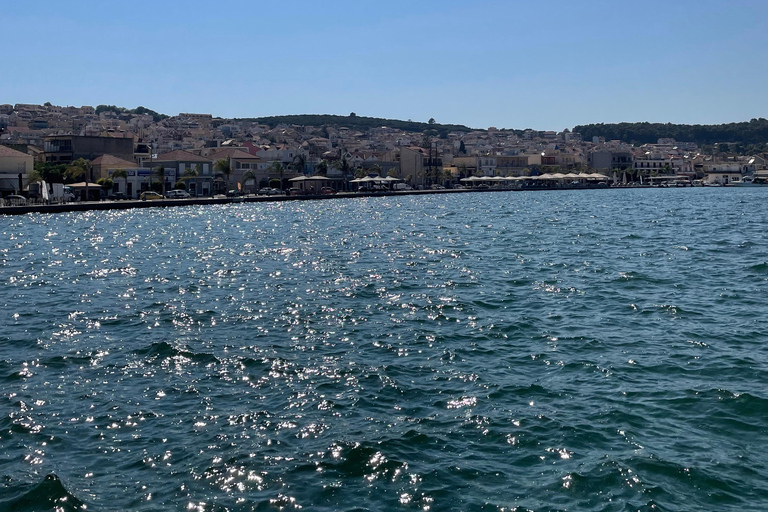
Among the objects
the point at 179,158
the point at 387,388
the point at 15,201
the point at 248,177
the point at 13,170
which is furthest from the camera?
the point at 248,177

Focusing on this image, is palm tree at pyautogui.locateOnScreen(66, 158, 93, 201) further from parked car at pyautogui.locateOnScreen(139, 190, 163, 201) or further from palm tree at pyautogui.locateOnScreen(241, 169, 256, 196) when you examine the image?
palm tree at pyautogui.locateOnScreen(241, 169, 256, 196)

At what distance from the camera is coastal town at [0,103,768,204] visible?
2940 inches

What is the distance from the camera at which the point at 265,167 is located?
99.9m

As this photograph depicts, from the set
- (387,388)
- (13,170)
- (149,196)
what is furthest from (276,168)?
(387,388)

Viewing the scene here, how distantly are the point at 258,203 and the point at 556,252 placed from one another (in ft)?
177

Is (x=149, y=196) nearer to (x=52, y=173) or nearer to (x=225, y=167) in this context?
(x=52, y=173)

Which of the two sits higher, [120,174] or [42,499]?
[120,174]

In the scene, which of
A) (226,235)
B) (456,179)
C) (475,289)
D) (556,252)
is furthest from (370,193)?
(475,289)

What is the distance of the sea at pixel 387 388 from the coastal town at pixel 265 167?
149ft

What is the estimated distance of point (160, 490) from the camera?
827 cm

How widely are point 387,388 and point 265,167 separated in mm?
90491

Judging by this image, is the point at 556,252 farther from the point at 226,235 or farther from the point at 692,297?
the point at 226,235

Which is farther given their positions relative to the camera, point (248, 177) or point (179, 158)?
point (248, 177)

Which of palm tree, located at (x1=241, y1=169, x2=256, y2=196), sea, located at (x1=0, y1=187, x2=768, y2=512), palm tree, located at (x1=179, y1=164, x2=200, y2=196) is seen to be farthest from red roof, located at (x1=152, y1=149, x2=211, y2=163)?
sea, located at (x1=0, y1=187, x2=768, y2=512)
